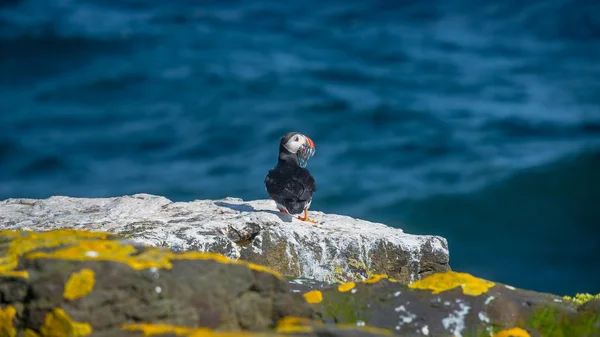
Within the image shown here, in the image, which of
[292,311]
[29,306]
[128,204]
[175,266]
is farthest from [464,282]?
[128,204]

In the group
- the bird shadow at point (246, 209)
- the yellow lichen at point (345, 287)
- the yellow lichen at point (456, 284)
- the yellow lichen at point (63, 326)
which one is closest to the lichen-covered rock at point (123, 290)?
the yellow lichen at point (63, 326)

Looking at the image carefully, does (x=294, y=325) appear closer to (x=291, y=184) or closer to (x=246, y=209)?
(x=291, y=184)

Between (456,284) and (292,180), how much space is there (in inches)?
153

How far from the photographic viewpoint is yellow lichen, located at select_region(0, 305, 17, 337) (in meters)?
5.38

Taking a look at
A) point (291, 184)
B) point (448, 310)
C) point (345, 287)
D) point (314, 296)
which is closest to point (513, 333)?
point (448, 310)

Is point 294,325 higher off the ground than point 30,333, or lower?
higher

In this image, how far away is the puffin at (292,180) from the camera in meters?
10.0

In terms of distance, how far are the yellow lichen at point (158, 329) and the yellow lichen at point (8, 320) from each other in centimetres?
86

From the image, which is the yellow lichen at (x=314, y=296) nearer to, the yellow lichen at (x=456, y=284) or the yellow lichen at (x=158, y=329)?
the yellow lichen at (x=456, y=284)

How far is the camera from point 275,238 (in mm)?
9297

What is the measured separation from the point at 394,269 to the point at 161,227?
297 centimetres

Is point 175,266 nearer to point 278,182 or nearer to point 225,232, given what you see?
point 225,232

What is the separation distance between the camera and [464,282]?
22.0 ft

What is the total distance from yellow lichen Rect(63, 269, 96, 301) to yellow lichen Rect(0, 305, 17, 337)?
0.56 m
